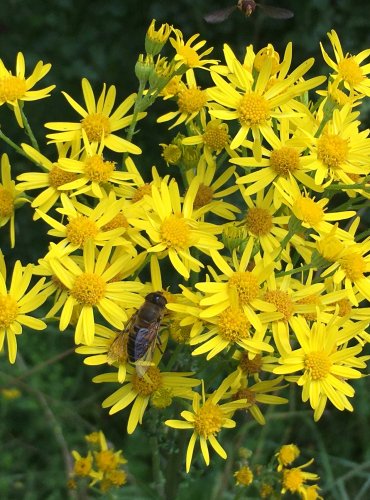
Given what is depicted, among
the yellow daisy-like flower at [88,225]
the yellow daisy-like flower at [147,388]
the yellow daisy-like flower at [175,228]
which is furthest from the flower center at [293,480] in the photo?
the yellow daisy-like flower at [88,225]

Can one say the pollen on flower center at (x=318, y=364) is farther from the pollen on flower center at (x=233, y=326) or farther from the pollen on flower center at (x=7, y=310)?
the pollen on flower center at (x=7, y=310)

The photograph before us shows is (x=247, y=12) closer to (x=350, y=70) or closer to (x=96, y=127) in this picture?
(x=350, y=70)

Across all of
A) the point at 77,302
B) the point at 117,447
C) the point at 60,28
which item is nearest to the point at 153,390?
the point at 77,302

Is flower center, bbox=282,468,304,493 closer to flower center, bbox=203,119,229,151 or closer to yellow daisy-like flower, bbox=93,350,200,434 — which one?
yellow daisy-like flower, bbox=93,350,200,434

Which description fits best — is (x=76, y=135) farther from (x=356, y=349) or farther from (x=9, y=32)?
(x=9, y=32)

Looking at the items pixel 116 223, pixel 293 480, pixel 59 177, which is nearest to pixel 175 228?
pixel 116 223

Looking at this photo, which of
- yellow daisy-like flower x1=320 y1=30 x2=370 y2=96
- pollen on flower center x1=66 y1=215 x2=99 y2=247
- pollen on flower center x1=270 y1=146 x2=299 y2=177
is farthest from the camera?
→ yellow daisy-like flower x1=320 y1=30 x2=370 y2=96

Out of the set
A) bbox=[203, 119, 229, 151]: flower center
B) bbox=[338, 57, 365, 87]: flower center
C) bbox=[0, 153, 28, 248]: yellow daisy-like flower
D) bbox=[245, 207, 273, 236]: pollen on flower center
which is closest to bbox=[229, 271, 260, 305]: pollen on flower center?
bbox=[245, 207, 273, 236]: pollen on flower center
